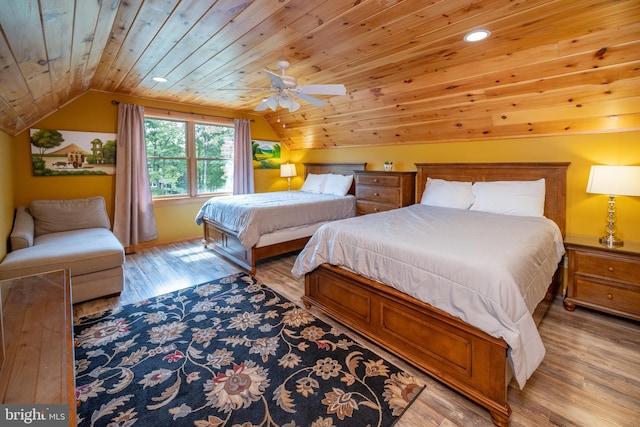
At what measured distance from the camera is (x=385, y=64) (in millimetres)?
2848

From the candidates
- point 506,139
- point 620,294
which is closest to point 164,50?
point 506,139

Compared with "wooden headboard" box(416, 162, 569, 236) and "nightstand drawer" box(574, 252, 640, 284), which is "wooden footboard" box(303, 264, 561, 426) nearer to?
"nightstand drawer" box(574, 252, 640, 284)

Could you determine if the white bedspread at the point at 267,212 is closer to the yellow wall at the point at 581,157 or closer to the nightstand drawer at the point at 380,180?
the nightstand drawer at the point at 380,180

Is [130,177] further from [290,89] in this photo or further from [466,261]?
[466,261]

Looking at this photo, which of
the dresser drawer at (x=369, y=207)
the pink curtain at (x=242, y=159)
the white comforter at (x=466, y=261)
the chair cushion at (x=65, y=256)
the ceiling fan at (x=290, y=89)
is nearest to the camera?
the white comforter at (x=466, y=261)

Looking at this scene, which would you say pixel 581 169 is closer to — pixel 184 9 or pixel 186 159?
pixel 184 9

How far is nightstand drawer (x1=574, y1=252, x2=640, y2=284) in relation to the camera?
7.57 feet

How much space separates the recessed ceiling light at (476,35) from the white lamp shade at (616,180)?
1.51 meters

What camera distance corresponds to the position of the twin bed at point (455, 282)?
1.50 metres

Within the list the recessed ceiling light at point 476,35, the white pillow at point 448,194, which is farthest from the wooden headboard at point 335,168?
the recessed ceiling light at point 476,35

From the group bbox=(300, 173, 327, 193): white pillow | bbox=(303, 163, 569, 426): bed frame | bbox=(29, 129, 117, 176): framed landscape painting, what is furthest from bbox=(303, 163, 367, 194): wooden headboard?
bbox=(29, 129, 117, 176): framed landscape painting

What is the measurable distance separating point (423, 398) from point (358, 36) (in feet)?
8.48

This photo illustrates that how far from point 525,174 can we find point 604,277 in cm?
120

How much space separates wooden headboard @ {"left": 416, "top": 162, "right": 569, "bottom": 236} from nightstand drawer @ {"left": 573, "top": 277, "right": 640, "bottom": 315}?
62cm
